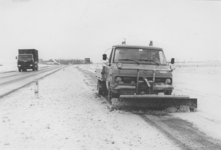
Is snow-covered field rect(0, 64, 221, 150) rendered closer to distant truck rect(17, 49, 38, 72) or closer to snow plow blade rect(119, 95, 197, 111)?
snow plow blade rect(119, 95, 197, 111)

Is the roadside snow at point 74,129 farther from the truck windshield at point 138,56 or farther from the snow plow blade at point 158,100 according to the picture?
the truck windshield at point 138,56

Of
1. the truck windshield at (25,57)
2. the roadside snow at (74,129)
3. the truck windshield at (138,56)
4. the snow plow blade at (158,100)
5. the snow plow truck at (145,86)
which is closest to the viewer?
the roadside snow at (74,129)

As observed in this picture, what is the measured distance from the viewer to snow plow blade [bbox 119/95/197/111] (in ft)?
21.7

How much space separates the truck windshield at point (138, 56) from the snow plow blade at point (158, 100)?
1605 mm

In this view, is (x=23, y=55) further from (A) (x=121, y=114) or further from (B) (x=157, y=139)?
(B) (x=157, y=139)

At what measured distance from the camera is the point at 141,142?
170 inches

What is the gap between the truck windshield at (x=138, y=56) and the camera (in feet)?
26.3

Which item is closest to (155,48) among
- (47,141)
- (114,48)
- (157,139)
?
(114,48)

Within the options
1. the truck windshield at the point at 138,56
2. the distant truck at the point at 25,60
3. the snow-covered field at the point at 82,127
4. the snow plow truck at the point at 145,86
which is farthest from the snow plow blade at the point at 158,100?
the distant truck at the point at 25,60

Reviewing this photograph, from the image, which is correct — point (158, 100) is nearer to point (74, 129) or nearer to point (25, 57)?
point (74, 129)

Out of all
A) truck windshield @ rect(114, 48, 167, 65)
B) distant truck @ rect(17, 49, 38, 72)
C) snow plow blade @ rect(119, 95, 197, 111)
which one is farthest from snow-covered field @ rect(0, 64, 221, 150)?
distant truck @ rect(17, 49, 38, 72)

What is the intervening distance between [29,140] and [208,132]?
371 centimetres

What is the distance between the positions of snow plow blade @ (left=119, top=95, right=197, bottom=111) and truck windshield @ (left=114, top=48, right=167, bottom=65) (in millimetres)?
1605

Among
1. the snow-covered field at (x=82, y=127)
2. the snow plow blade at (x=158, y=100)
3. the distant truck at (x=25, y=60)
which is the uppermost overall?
the distant truck at (x=25, y=60)
